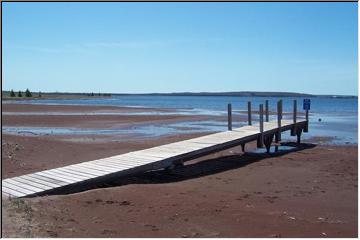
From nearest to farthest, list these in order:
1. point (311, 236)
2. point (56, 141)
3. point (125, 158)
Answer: point (311, 236), point (125, 158), point (56, 141)

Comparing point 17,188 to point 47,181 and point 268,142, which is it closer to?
point 47,181

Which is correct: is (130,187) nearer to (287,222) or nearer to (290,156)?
(287,222)

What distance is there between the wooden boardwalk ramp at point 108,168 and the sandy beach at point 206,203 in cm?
31

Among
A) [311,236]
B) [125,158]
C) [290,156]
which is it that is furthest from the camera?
[290,156]

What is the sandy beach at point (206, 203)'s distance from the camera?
21.5 ft

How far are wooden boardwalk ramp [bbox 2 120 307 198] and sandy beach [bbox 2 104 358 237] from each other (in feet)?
1.01

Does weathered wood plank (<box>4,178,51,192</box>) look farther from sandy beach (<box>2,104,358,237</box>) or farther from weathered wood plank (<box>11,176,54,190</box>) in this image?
sandy beach (<box>2,104,358,237</box>)

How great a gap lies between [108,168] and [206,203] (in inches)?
106

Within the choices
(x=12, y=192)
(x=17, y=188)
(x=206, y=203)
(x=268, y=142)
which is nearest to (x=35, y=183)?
(x=17, y=188)

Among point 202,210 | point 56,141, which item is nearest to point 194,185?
point 202,210

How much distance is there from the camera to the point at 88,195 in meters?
8.41

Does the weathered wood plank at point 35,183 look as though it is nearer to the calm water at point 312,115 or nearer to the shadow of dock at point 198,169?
the shadow of dock at point 198,169

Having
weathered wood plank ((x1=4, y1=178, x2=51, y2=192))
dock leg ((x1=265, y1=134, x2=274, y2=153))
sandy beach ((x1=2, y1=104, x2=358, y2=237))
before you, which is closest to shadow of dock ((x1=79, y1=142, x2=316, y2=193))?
sandy beach ((x1=2, y1=104, x2=358, y2=237))

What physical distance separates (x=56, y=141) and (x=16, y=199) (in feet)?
36.0
